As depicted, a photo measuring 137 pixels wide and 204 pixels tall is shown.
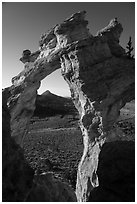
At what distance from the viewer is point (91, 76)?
2108 centimetres

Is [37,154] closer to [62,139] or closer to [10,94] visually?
[62,139]

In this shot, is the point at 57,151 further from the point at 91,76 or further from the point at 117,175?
the point at 117,175

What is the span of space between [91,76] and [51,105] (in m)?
72.6

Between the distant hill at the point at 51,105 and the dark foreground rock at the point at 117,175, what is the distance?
74.3 meters

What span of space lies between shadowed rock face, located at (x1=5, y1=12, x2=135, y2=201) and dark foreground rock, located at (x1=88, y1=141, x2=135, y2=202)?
29.6ft

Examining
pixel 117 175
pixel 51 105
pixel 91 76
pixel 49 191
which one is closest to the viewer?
pixel 117 175

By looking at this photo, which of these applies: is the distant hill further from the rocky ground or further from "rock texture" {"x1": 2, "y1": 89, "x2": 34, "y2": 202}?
"rock texture" {"x1": 2, "y1": 89, "x2": 34, "y2": 202}

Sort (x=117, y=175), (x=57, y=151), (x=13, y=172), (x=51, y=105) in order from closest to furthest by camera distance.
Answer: (x=13, y=172), (x=117, y=175), (x=57, y=151), (x=51, y=105)

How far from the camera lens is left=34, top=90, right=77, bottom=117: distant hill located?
288 ft

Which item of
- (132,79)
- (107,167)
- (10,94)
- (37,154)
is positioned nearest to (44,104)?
(37,154)

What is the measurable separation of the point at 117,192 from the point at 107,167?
4.20ft

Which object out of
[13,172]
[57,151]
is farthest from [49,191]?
[57,151]

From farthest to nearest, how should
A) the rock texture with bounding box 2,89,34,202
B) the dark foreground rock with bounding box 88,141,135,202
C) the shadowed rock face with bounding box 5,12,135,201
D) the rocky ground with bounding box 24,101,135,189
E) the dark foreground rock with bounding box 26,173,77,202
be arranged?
1. the rocky ground with bounding box 24,101,135,189
2. the shadowed rock face with bounding box 5,12,135,201
3. the dark foreground rock with bounding box 26,173,77,202
4. the dark foreground rock with bounding box 88,141,135,202
5. the rock texture with bounding box 2,89,34,202

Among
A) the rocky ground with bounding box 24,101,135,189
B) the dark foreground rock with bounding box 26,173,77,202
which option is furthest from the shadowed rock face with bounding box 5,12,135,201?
the rocky ground with bounding box 24,101,135,189
